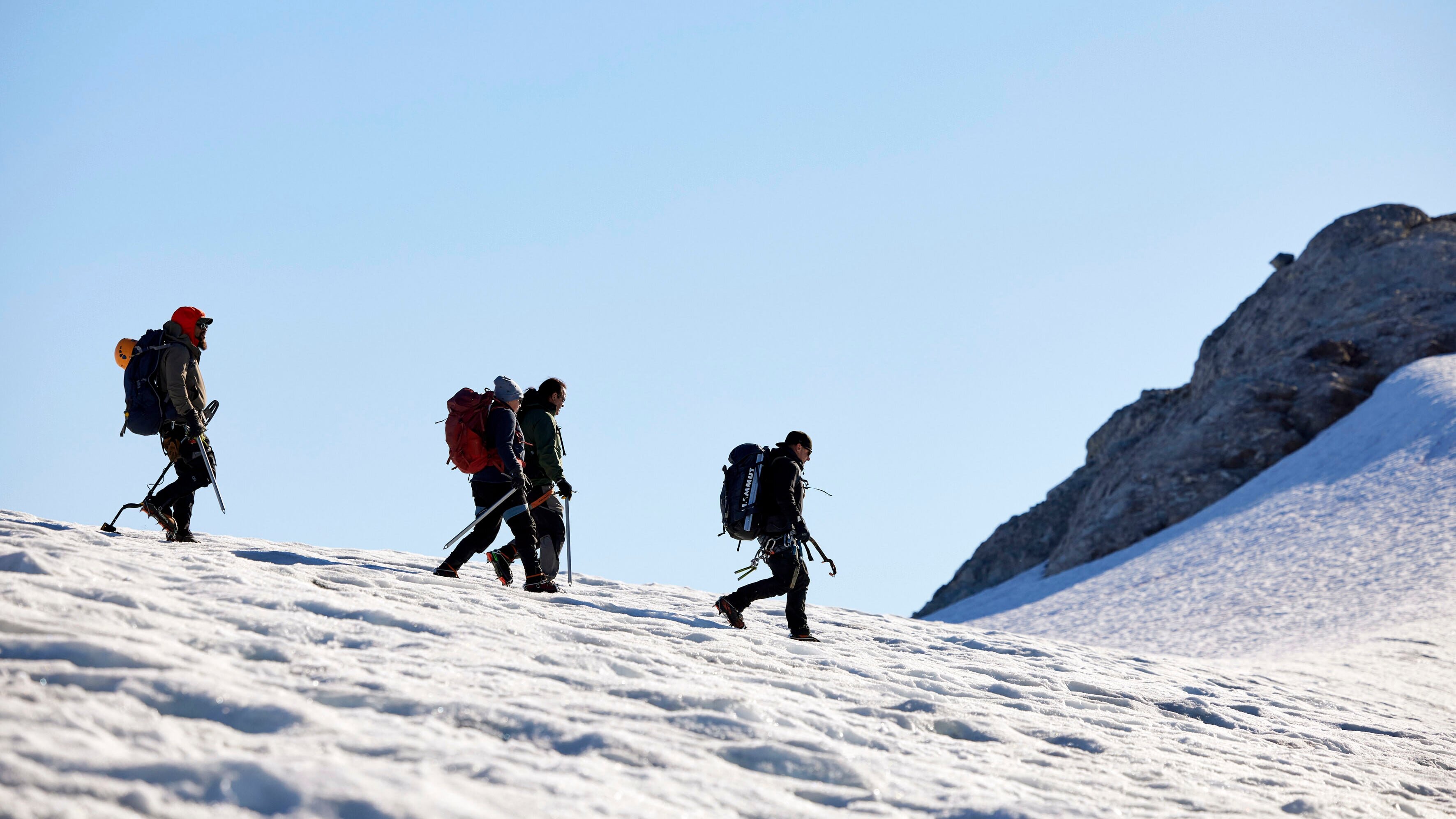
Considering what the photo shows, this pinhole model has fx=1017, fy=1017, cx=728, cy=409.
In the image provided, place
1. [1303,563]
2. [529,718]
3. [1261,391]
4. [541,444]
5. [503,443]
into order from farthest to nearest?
1. [1261,391]
2. [1303,563]
3. [541,444]
4. [503,443]
5. [529,718]

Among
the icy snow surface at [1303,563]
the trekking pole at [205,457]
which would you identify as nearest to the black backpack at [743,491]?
the trekking pole at [205,457]

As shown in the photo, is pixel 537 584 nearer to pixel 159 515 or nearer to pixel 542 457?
pixel 542 457

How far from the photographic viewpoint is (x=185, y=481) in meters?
11.1

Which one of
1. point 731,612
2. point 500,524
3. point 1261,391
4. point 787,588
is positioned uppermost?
point 1261,391

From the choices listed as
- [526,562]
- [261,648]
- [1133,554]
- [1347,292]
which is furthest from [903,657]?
[1347,292]

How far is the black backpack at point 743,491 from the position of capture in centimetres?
1049

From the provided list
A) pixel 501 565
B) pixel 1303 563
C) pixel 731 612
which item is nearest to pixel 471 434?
pixel 501 565

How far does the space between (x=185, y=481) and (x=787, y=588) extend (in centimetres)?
664

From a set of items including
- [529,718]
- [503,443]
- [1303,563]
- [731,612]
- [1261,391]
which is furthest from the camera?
[1261,391]

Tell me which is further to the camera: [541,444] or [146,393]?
[541,444]

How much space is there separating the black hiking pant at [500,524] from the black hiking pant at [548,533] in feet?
1.37

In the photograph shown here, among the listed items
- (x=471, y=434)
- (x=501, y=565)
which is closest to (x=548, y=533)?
(x=501, y=565)

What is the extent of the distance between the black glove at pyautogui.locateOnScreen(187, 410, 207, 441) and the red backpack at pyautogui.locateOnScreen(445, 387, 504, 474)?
8.98ft

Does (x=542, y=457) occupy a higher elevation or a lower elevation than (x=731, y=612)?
higher
